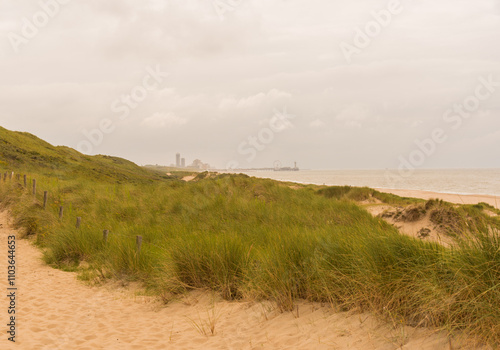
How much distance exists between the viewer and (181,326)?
17.5 ft

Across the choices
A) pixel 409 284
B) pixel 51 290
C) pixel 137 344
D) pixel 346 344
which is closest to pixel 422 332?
pixel 409 284

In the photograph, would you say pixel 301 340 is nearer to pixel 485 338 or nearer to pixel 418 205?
pixel 485 338

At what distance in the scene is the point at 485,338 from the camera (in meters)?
2.98

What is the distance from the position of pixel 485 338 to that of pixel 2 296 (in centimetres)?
817

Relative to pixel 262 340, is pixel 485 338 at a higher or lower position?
higher

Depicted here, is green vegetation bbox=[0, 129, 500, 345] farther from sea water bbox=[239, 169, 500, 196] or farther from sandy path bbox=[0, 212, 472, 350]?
sea water bbox=[239, 169, 500, 196]

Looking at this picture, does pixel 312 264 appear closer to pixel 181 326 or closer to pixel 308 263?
Answer: pixel 308 263

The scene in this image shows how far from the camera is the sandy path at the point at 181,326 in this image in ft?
12.7

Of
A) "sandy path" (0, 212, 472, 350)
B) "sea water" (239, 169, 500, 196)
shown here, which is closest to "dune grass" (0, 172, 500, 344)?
"sandy path" (0, 212, 472, 350)

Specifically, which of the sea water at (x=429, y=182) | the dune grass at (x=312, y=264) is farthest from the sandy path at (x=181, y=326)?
the sea water at (x=429, y=182)

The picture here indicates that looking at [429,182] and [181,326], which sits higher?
[429,182]

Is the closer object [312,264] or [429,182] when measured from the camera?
[312,264]

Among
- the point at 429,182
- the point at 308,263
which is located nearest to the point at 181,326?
the point at 308,263

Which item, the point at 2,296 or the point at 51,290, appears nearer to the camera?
the point at 2,296
